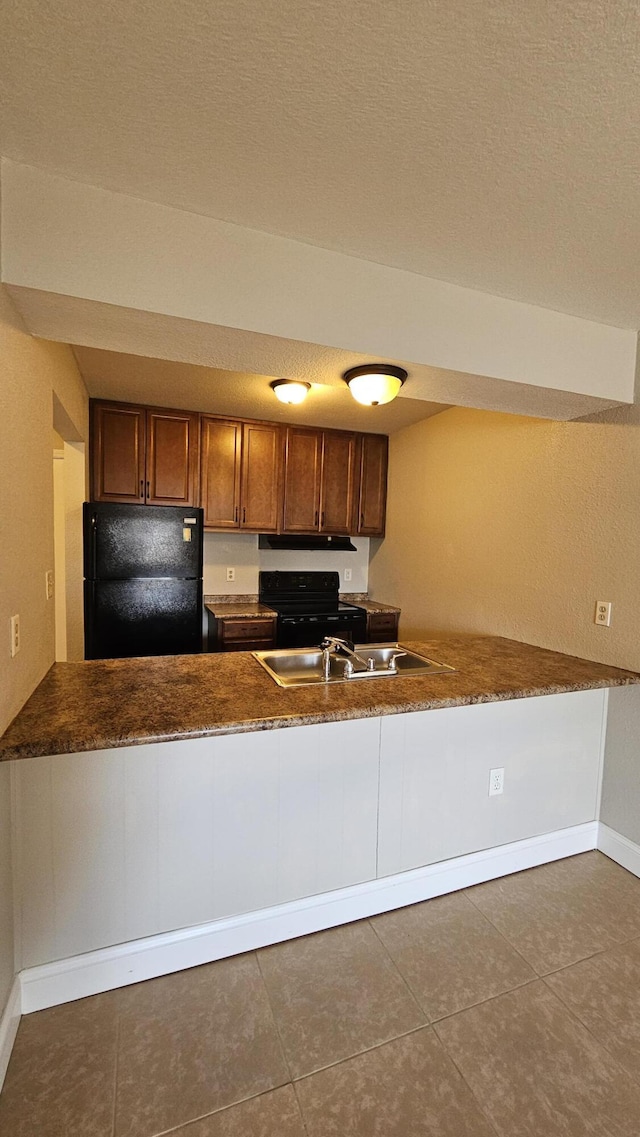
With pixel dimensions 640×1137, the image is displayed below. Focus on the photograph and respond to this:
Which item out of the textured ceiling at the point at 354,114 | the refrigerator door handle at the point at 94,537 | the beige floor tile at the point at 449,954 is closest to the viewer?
the textured ceiling at the point at 354,114

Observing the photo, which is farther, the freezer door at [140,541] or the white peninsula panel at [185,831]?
the freezer door at [140,541]

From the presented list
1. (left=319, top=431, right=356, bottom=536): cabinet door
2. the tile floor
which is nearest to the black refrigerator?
(left=319, top=431, right=356, bottom=536): cabinet door

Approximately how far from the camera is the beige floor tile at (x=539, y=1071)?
3.76ft

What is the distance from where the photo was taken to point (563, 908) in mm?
1848

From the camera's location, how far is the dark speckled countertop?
1293mm

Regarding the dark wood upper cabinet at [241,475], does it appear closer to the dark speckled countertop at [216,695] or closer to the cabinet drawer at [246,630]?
the cabinet drawer at [246,630]

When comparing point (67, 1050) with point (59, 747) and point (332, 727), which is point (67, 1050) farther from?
point (332, 727)

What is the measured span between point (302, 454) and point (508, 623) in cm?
204

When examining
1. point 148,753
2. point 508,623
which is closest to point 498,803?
point 508,623

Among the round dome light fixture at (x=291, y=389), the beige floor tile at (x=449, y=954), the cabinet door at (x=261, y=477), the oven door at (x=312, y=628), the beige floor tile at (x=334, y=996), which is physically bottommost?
the beige floor tile at (x=449, y=954)

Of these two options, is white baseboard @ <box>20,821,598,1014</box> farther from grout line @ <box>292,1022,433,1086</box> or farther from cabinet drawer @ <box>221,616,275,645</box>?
cabinet drawer @ <box>221,616,275,645</box>

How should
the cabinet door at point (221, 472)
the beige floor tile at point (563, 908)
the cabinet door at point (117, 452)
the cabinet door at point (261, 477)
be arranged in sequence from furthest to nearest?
the cabinet door at point (261, 477)
the cabinet door at point (221, 472)
the cabinet door at point (117, 452)
the beige floor tile at point (563, 908)

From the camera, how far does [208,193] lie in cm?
126

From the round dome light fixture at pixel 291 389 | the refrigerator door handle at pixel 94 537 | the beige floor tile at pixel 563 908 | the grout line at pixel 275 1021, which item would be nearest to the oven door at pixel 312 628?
the refrigerator door handle at pixel 94 537
